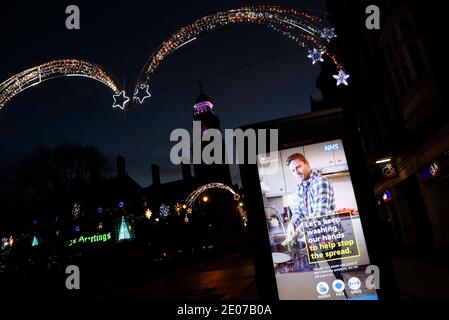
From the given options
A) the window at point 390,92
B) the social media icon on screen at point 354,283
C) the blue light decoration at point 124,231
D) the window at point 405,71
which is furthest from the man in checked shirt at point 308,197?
the blue light decoration at point 124,231

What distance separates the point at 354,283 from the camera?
5.00m

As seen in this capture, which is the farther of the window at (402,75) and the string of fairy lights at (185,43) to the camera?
the window at (402,75)

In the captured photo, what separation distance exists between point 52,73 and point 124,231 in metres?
22.2

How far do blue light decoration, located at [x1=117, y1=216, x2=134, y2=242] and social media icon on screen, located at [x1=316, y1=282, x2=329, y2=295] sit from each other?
2594 cm

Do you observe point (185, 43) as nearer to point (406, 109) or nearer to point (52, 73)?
point (52, 73)

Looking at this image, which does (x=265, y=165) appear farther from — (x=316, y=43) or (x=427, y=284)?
(x=427, y=284)

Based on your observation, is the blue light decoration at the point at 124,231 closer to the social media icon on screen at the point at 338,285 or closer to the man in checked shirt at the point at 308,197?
the man in checked shirt at the point at 308,197

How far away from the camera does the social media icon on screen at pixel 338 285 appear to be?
16.5 feet

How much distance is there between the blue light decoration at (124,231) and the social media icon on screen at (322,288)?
85.1 ft

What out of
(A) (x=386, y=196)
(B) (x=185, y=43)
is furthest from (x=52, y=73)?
(A) (x=386, y=196)

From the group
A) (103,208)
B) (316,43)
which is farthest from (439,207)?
(103,208)

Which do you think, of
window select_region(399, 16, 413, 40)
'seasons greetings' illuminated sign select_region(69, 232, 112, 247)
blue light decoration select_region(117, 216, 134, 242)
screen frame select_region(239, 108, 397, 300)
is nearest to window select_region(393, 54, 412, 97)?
window select_region(399, 16, 413, 40)

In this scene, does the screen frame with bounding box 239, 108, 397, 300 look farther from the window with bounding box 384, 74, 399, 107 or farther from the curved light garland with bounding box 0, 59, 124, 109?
the window with bounding box 384, 74, 399, 107

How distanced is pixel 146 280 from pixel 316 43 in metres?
22.4
